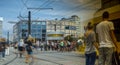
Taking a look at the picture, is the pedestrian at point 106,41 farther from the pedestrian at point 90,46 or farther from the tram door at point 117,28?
the tram door at point 117,28

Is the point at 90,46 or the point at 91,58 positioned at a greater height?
the point at 90,46

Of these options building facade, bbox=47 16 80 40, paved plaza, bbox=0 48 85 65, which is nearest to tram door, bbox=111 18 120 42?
paved plaza, bbox=0 48 85 65

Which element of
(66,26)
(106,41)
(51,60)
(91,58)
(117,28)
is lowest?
(51,60)

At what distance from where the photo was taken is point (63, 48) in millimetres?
54781

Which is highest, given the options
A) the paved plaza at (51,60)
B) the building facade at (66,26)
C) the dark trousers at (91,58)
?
the building facade at (66,26)

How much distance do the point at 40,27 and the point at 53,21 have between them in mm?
14845

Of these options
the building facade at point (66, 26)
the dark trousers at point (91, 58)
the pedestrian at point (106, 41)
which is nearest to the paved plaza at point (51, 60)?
the dark trousers at point (91, 58)

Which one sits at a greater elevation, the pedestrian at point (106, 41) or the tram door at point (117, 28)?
the tram door at point (117, 28)

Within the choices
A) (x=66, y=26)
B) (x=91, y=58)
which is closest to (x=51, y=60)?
(x=91, y=58)

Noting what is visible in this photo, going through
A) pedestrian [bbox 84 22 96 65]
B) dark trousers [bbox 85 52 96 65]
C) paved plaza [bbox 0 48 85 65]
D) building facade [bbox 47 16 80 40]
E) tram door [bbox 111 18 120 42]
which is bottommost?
paved plaza [bbox 0 48 85 65]

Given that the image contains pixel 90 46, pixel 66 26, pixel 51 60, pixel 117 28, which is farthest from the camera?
pixel 66 26

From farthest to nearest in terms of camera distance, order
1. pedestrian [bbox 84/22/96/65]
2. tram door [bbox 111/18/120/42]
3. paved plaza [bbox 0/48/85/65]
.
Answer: paved plaza [bbox 0/48/85/65]
tram door [bbox 111/18/120/42]
pedestrian [bbox 84/22/96/65]

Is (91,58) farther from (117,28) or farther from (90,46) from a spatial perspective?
(117,28)

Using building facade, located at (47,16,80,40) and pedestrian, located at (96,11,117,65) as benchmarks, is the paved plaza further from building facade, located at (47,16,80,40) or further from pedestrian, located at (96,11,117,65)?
building facade, located at (47,16,80,40)
